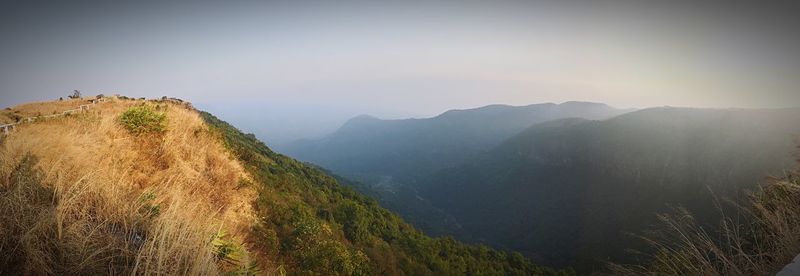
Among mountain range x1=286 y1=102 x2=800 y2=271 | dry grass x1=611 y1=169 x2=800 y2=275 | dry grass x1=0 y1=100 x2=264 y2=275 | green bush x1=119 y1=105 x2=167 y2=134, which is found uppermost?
green bush x1=119 y1=105 x2=167 y2=134

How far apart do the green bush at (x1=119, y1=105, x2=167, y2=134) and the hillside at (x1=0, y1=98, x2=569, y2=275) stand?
0.04 meters

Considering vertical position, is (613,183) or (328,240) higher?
(328,240)

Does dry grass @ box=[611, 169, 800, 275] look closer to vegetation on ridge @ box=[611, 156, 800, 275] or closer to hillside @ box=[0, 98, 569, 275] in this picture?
vegetation on ridge @ box=[611, 156, 800, 275]

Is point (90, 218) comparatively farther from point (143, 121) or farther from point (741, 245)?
point (741, 245)

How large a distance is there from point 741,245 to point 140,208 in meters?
8.93

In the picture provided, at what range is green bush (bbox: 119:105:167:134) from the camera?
902 centimetres

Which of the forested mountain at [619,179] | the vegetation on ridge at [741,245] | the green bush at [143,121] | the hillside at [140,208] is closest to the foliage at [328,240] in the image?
the hillside at [140,208]

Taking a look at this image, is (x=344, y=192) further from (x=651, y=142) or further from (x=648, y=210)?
(x=651, y=142)

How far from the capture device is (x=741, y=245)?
5184 mm

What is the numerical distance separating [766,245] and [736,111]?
204 m

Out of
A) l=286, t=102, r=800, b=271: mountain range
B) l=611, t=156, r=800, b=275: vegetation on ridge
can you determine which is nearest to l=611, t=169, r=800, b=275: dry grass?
l=611, t=156, r=800, b=275: vegetation on ridge

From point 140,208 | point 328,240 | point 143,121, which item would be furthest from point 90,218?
point 328,240

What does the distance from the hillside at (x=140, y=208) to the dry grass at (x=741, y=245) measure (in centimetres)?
574

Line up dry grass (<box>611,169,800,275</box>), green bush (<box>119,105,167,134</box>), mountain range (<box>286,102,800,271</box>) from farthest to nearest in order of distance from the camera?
1. mountain range (<box>286,102,800,271</box>)
2. green bush (<box>119,105,167,134</box>)
3. dry grass (<box>611,169,800,275</box>)
